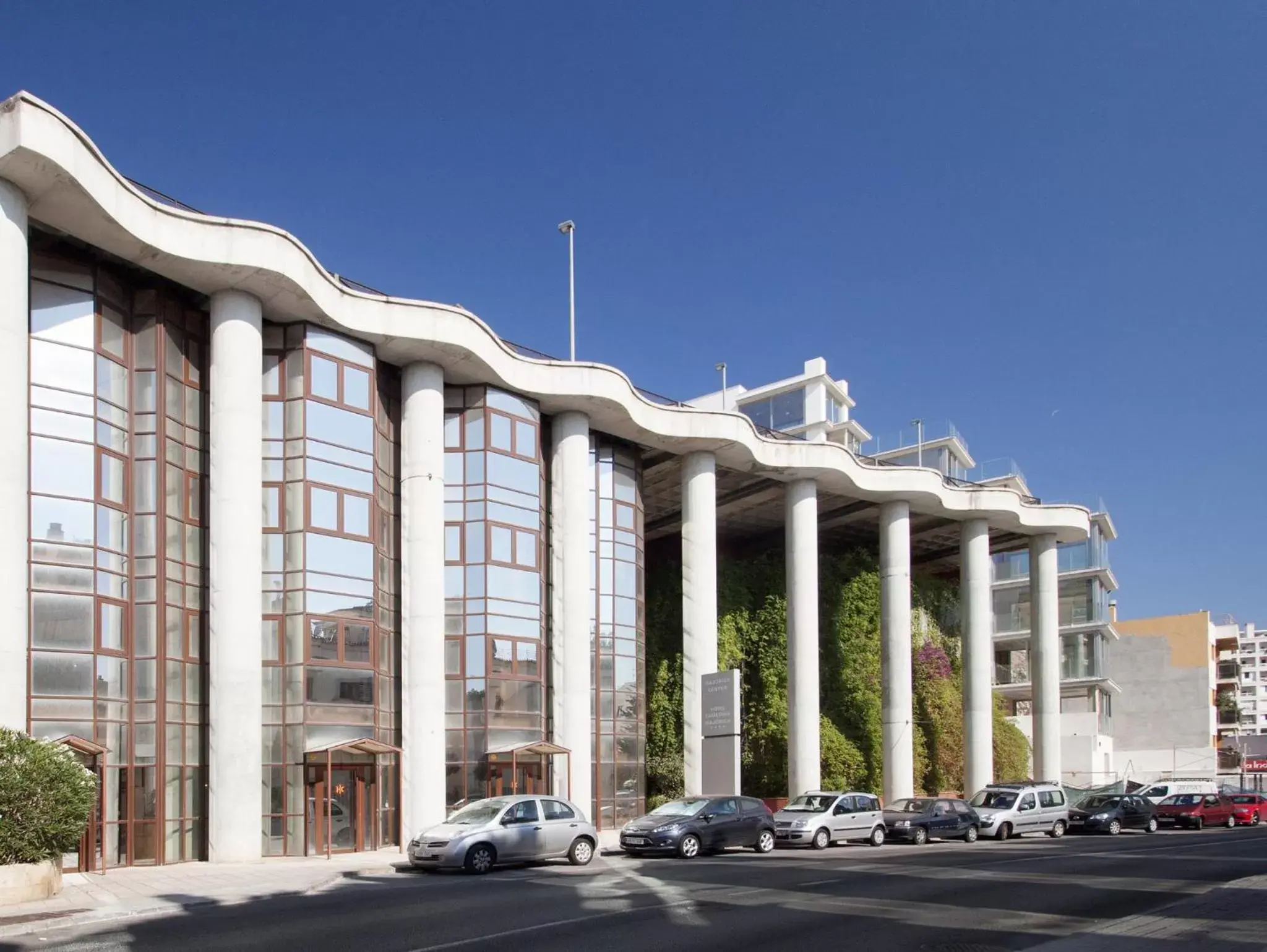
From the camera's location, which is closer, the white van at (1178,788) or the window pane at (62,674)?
the window pane at (62,674)

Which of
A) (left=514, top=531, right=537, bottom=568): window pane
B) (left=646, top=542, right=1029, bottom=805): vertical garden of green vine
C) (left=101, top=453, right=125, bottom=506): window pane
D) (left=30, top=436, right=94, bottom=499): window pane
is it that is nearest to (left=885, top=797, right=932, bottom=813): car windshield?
(left=646, top=542, right=1029, bottom=805): vertical garden of green vine

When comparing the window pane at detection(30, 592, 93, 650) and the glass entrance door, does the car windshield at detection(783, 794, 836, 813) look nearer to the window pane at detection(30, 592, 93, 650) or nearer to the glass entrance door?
the glass entrance door

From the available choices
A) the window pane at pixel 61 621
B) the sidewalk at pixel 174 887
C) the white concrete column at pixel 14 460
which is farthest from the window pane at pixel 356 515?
the white concrete column at pixel 14 460

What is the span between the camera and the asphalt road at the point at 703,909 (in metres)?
14.1

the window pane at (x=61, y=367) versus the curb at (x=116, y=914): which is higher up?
the window pane at (x=61, y=367)

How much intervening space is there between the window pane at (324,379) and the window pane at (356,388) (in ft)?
0.90

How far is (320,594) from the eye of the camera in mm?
29969

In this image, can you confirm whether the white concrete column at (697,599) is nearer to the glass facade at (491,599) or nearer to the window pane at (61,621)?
the glass facade at (491,599)

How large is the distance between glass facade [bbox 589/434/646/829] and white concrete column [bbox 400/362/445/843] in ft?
22.4

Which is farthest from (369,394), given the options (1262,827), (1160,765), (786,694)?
(1160,765)

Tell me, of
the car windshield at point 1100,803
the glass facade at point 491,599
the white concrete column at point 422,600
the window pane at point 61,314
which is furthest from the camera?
the car windshield at point 1100,803

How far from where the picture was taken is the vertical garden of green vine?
155ft

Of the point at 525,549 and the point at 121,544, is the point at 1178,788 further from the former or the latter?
the point at 121,544

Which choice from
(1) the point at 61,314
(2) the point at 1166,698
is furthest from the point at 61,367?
(2) the point at 1166,698
